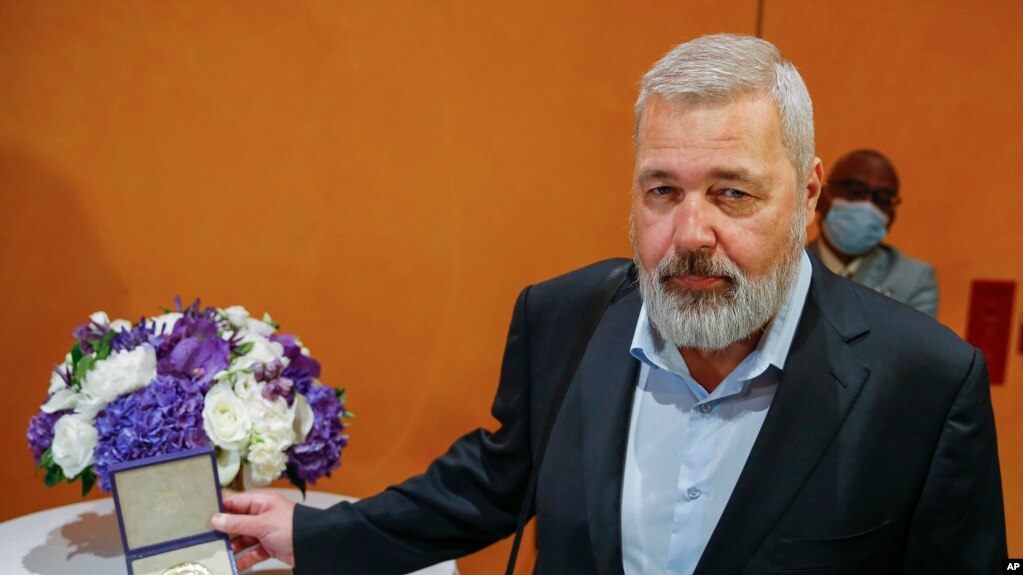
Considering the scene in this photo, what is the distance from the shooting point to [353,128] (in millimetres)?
3172

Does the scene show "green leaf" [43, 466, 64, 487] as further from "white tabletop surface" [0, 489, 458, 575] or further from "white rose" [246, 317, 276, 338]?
"white rose" [246, 317, 276, 338]

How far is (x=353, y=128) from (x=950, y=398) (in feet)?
7.12

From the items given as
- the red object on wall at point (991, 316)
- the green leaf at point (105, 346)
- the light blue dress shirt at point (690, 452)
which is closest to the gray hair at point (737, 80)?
the light blue dress shirt at point (690, 452)

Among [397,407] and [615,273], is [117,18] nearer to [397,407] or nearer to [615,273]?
[397,407]

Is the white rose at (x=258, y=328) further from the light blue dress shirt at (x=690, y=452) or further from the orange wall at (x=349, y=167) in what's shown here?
the orange wall at (x=349, y=167)

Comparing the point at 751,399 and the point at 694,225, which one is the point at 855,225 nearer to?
the point at 751,399

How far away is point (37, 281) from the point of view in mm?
3031

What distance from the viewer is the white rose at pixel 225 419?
5.97 feet

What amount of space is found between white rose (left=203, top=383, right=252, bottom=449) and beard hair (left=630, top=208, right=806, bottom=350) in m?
0.82

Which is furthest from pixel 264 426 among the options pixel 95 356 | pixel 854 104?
pixel 854 104

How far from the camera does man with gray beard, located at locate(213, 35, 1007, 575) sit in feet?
4.72

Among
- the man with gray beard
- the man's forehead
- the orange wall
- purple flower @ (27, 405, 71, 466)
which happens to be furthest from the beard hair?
the man's forehead

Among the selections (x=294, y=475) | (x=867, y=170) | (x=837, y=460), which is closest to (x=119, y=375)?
(x=294, y=475)

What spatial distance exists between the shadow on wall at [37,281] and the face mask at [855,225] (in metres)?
2.47
